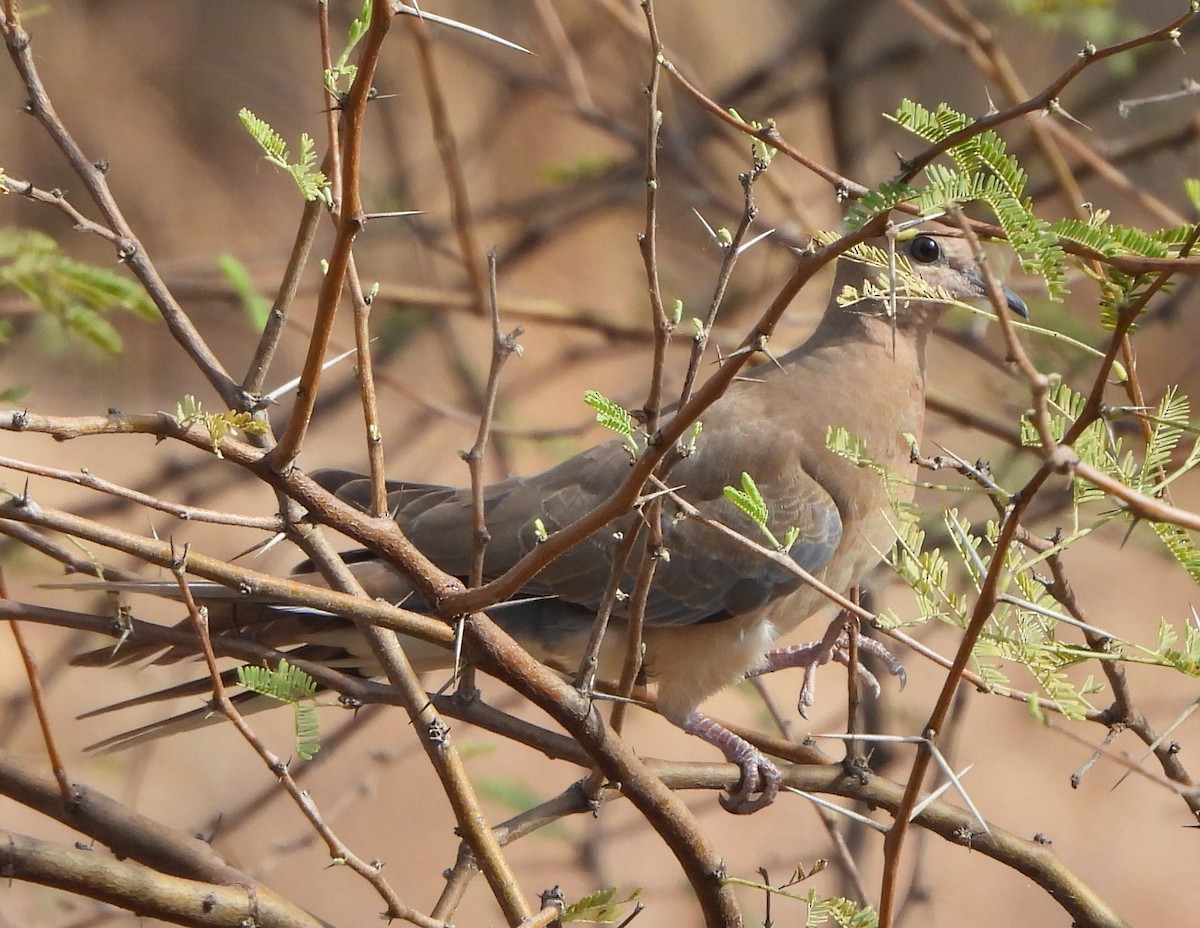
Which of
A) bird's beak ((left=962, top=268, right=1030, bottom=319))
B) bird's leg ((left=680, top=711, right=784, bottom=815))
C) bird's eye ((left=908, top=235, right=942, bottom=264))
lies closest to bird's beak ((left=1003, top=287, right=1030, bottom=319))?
bird's beak ((left=962, top=268, right=1030, bottom=319))

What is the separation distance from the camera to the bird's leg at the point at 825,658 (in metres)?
2.41

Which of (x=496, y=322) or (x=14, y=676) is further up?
(x=14, y=676)

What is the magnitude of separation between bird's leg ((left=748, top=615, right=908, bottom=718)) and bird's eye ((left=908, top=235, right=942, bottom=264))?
88 centimetres

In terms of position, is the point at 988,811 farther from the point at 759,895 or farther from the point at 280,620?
the point at 280,620

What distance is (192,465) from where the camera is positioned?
3.64 meters

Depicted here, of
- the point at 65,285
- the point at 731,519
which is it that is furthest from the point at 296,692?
the point at 731,519

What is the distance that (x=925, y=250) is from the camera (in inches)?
120

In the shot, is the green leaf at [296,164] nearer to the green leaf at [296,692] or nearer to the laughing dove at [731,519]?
the green leaf at [296,692]

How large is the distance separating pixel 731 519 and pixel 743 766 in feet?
1.89

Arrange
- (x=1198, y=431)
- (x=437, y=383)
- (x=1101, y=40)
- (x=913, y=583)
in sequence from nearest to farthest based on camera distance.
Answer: (x=1198, y=431), (x=913, y=583), (x=1101, y=40), (x=437, y=383)

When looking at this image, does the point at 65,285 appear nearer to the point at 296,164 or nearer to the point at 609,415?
the point at 296,164

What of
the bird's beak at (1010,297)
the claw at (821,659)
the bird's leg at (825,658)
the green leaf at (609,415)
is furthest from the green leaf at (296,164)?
the bird's beak at (1010,297)

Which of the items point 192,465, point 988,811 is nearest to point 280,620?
point 192,465

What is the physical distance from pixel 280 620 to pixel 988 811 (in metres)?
5.17
